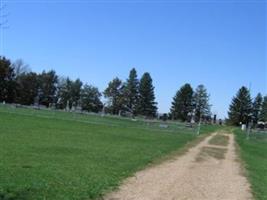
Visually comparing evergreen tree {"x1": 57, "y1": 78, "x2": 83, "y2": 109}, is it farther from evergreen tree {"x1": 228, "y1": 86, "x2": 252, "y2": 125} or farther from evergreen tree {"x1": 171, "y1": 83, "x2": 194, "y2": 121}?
evergreen tree {"x1": 228, "y1": 86, "x2": 252, "y2": 125}

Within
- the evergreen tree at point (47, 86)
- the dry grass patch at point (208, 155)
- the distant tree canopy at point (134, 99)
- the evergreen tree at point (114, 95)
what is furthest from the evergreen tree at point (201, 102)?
the dry grass patch at point (208, 155)

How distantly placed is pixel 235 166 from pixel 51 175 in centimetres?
1073

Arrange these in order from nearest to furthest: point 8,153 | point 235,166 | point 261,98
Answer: point 8,153 < point 235,166 < point 261,98

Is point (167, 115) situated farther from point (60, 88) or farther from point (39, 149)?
point (39, 149)

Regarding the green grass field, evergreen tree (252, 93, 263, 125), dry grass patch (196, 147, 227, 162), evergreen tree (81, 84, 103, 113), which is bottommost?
the green grass field

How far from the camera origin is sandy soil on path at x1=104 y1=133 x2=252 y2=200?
41.8 feet

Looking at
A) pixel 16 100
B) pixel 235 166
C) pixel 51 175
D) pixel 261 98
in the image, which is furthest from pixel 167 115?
pixel 51 175

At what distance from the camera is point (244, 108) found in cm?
14100

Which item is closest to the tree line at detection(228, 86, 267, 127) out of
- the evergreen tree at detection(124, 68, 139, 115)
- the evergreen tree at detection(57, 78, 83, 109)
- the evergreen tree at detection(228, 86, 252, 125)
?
the evergreen tree at detection(228, 86, 252, 125)

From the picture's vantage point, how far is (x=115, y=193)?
12430 mm

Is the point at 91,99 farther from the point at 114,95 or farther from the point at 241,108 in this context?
the point at 241,108

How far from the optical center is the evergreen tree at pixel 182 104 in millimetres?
143875

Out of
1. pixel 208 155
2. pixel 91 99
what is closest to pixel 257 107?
pixel 91 99

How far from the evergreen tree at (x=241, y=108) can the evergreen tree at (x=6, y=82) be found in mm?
56763
